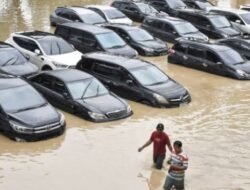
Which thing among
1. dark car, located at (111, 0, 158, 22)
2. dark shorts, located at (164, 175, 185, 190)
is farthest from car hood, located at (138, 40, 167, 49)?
dark shorts, located at (164, 175, 185, 190)

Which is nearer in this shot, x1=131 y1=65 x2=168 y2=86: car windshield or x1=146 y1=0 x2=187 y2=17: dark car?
x1=131 y1=65 x2=168 y2=86: car windshield

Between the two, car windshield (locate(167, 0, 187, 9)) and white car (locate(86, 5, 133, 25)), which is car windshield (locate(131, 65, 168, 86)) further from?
car windshield (locate(167, 0, 187, 9))

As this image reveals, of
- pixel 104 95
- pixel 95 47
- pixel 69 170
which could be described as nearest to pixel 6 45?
pixel 95 47

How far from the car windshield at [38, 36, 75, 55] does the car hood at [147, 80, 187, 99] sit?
5397mm

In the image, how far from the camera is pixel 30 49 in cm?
2233

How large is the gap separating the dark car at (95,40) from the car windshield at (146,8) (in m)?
9.32

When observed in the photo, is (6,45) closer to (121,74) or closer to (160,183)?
(121,74)

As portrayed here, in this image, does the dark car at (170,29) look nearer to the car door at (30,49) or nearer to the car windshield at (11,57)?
the car door at (30,49)

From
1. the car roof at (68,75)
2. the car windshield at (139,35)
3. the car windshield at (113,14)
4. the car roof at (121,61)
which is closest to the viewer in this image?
the car roof at (68,75)

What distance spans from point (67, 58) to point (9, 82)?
18.8 feet

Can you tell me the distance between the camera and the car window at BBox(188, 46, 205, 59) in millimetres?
23555

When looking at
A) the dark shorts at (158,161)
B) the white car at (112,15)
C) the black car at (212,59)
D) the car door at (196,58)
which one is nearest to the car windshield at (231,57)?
the black car at (212,59)

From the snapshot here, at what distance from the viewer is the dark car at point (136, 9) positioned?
3369 centimetres

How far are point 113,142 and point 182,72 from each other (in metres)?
9.24
